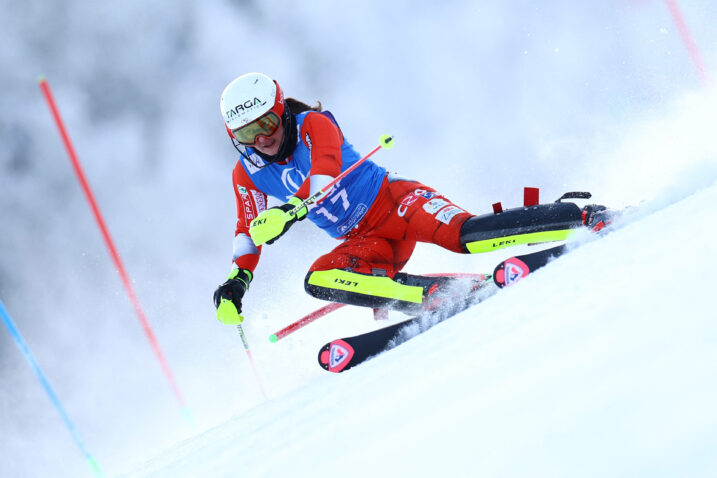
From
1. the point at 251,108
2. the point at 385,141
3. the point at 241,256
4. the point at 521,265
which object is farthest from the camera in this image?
the point at 241,256

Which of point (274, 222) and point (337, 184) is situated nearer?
point (274, 222)

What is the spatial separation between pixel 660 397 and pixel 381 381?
101 centimetres

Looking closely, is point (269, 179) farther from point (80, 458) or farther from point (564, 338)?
point (80, 458)

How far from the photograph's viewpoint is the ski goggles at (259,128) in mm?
3455

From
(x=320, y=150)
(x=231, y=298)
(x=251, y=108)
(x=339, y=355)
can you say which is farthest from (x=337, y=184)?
(x=339, y=355)

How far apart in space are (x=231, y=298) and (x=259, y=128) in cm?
99

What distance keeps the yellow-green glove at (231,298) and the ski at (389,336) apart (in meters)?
0.86

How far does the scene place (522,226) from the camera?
10.2ft

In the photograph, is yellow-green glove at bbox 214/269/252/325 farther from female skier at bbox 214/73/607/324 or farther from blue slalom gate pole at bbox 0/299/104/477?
blue slalom gate pole at bbox 0/299/104/477

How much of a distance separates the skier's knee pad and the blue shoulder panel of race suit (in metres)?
0.70

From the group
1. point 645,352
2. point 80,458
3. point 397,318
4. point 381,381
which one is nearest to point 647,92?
point 397,318

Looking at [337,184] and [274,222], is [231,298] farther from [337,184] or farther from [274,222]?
[337,184]

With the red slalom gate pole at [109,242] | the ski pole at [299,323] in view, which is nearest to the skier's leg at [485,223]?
the ski pole at [299,323]

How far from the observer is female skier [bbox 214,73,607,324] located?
311cm
